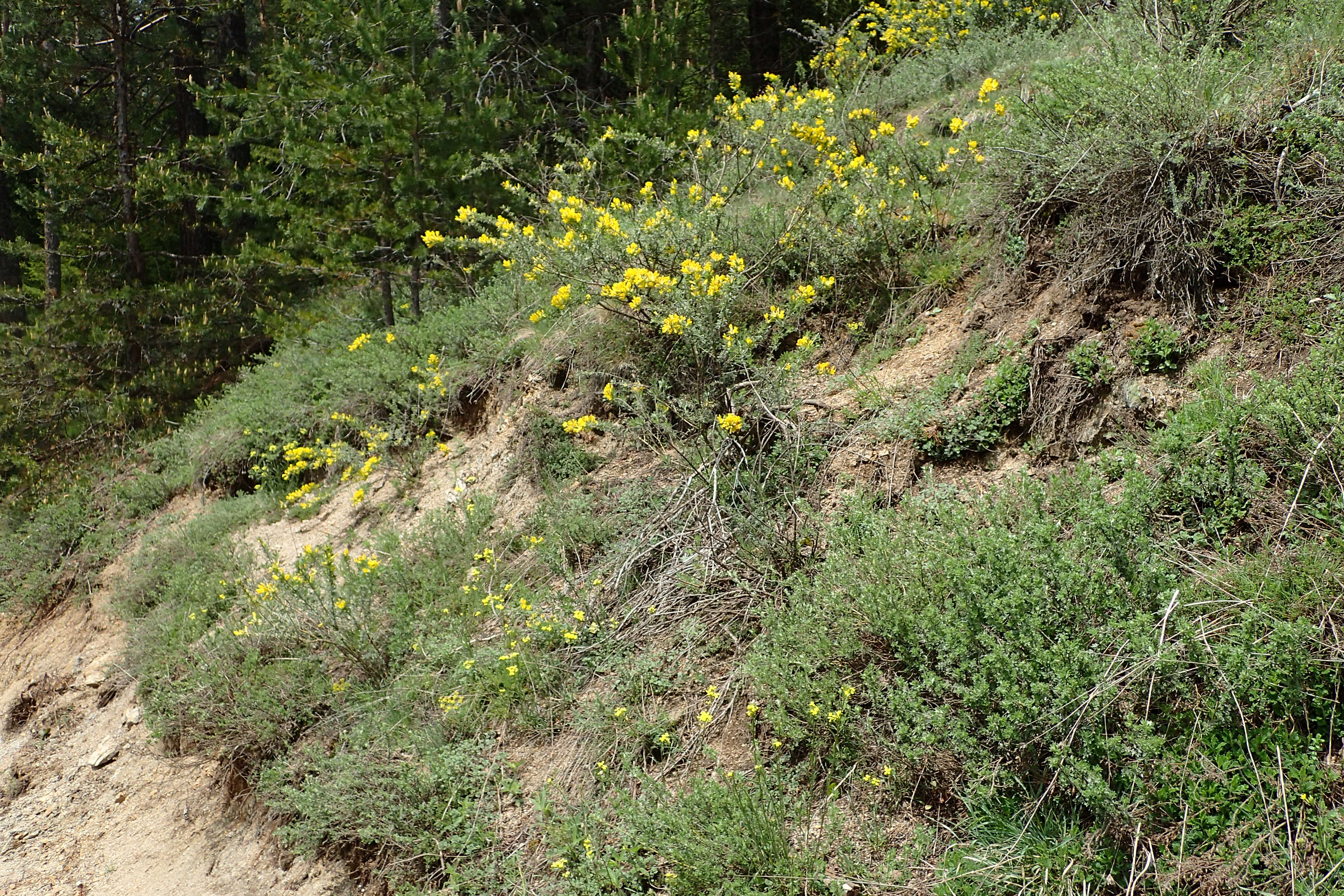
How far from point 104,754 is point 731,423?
16.0ft

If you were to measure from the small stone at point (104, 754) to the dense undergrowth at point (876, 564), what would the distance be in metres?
0.54

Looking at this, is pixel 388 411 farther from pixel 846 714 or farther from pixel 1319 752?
pixel 1319 752

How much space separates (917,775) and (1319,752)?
1.15 metres

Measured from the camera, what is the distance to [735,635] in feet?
12.8

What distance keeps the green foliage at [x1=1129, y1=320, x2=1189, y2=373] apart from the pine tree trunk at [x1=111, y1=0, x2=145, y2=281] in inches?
445

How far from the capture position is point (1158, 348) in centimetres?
376

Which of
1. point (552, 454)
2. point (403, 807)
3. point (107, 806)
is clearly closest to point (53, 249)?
point (107, 806)

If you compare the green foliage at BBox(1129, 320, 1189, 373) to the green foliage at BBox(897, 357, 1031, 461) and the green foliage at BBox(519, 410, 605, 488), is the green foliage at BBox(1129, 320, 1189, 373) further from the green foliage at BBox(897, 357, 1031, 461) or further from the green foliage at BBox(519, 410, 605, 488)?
the green foliage at BBox(519, 410, 605, 488)

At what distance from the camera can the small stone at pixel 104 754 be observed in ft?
19.4

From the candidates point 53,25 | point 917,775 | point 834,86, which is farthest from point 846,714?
point 53,25

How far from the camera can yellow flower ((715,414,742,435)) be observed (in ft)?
14.3

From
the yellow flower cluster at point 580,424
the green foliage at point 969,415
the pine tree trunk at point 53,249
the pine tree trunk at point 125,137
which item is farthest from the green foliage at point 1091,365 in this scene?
the pine tree trunk at point 53,249

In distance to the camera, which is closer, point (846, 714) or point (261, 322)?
point (846, 714)

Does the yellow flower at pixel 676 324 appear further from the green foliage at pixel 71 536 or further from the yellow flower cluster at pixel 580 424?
the green foliage at pixel 71 536
